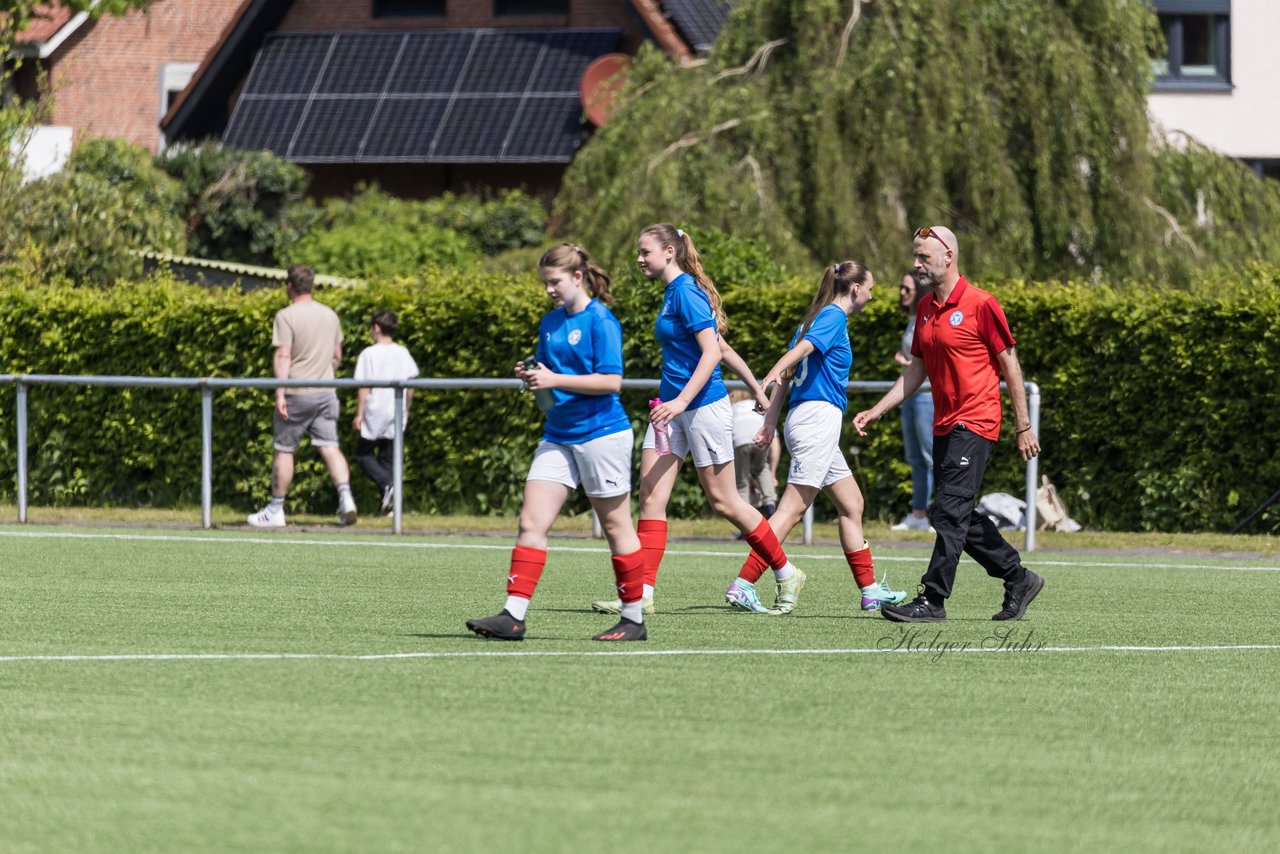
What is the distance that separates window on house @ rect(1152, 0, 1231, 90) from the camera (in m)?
38.5

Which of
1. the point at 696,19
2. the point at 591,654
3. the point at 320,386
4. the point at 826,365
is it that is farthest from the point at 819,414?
the point at 696,19

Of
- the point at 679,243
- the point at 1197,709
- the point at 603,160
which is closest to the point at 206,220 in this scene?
the point at 603,160

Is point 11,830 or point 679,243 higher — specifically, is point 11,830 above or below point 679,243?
below

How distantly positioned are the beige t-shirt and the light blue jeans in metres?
4.64

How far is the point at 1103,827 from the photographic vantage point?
211 inches

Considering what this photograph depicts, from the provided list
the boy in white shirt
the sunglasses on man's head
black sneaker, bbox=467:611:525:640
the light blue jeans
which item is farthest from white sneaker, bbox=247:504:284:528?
black sneaker, bbox=467:611:525:640

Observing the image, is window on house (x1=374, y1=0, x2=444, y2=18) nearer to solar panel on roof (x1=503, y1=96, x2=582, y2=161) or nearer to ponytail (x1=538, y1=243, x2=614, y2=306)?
solar panel on roof (x1=503, y1=96, x2=582, y2=161)

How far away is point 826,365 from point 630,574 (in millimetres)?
2157

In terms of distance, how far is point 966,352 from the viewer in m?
10.1

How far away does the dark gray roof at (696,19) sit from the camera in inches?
1393

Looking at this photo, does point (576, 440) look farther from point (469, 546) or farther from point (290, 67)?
point (290, 67)

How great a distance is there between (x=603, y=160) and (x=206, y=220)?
570 inches

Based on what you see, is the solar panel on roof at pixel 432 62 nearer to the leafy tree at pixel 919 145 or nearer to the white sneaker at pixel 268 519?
the leafy tree at pixel 919 145

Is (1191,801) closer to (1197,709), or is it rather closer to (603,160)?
(1197,709)
